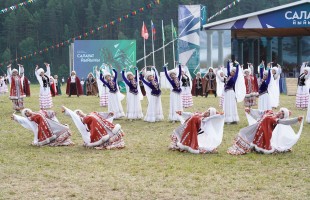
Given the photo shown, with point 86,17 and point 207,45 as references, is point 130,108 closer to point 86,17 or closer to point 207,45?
point 207,45

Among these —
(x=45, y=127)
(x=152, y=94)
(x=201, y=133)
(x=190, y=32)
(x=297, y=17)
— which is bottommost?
(x=201, y=133)

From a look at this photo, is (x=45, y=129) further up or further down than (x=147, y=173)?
further up

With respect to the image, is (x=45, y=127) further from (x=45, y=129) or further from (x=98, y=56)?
(x=98, y=56)

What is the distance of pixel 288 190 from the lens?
7.32 metres

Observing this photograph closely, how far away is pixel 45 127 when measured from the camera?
1091 centimetres

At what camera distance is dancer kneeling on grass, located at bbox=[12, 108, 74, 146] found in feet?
35.4

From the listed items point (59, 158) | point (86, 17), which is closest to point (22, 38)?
point (86, 17)

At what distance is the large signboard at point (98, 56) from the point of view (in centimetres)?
3475

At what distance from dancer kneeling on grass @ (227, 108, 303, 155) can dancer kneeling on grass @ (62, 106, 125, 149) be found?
219 cm

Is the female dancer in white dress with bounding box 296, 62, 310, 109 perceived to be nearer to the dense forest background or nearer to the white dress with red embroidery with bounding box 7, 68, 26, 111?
the white dress with red embroidery with bounding box 7, 68, 26, 111

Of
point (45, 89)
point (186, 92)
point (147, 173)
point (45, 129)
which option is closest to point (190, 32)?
point (186, 92)

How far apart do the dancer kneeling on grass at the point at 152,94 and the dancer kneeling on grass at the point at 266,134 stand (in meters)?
5.20

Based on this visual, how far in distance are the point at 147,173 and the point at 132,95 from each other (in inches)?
302

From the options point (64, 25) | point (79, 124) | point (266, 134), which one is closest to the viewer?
point (266, 134)
